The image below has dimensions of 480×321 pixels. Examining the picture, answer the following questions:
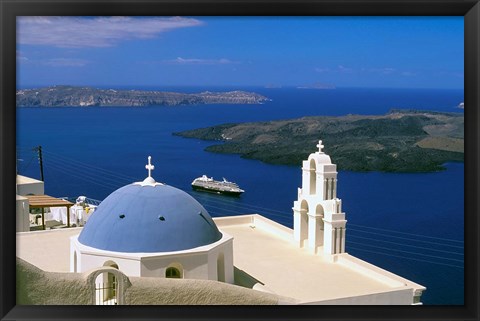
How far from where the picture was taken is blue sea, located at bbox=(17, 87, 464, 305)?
25.0m

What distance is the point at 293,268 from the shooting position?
10500 millimetres

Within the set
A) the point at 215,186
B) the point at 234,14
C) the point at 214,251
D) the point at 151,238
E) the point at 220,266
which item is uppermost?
the point at 234,14

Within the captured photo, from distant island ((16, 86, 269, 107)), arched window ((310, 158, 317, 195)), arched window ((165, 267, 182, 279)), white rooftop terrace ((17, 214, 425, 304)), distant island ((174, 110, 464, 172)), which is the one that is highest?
distant island ((16, 86, 269, 107))

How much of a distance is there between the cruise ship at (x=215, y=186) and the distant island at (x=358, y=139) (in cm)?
853

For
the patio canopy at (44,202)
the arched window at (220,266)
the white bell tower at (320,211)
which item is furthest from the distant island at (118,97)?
the arched window at (220,266)

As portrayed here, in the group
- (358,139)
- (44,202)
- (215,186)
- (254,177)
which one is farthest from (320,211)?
(358,139)

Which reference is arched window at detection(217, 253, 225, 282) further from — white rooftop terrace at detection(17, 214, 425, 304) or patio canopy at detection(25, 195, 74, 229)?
patio canopy at detection(25, 195, 74, 229)

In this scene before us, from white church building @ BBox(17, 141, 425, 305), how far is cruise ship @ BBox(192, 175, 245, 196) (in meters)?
19.9

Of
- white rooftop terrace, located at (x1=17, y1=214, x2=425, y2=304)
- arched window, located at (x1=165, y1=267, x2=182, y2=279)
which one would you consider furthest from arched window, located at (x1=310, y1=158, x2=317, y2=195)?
arched window, located at (x1=165, y1=267, x2=182, y2=279)

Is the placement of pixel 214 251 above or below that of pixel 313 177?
below

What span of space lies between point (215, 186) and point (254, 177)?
16.1ft

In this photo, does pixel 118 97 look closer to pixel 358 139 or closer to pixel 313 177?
pixel 358 139

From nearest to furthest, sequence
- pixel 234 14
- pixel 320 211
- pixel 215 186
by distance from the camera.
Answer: pixel 234 14 < pixel 320 211 < pixel 215 186
